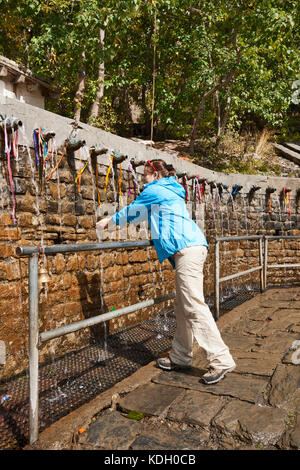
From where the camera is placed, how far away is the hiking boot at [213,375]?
8.27 ft

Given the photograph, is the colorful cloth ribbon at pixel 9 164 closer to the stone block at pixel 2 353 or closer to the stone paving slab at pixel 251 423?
the stone block at pixel 2 353

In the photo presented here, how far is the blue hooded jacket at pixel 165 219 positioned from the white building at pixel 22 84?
30.9ft

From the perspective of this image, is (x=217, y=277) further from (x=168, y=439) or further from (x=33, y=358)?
(x=33, y=358)

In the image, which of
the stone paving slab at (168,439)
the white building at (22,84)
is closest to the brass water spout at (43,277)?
the stone paving slab at (168,439)

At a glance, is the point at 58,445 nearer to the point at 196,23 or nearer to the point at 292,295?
the point at 292,295

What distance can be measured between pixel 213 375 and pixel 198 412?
1.51ft

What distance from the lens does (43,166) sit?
11.9ft

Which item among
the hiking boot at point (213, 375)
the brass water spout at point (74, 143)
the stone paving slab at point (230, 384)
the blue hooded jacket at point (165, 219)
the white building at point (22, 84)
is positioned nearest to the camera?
the stone paving slab at point (230, 384)

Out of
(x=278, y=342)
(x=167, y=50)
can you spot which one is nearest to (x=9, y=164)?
(x=278, y=342)

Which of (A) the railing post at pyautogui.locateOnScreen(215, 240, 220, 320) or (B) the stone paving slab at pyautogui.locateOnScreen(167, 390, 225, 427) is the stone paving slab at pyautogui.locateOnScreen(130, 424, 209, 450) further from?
(A) the railing post at pyautogui.locateOnScreen(215, 240, 220, 320)

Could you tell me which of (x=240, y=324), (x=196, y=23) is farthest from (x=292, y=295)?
(x=196, y=23)

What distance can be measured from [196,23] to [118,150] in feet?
32.3

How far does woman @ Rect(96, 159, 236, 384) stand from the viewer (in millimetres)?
2619

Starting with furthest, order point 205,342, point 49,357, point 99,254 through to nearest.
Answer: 1. point 99,254
2. point 49,357
3. point 205,342
